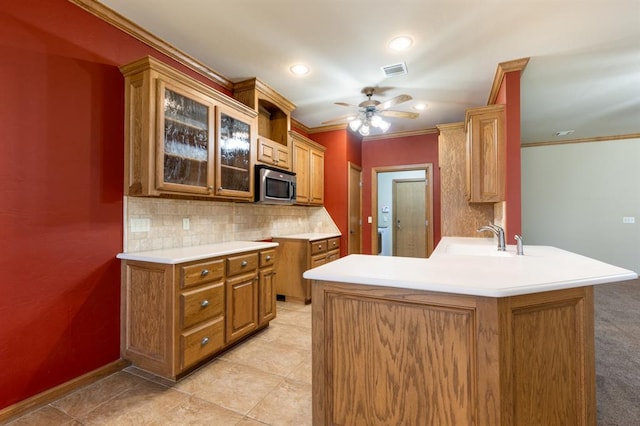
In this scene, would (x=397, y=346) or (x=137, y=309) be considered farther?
(x=137, y=309)

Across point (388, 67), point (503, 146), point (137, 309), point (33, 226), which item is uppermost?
point (388, 67)

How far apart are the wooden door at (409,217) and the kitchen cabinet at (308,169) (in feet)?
8.52

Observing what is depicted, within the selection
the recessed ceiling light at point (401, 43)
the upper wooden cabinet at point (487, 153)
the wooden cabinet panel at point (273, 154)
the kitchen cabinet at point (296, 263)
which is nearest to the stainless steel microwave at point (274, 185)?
the wooden cabinet panel at point (273, 154)

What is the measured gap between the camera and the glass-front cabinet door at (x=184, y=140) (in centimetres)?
213

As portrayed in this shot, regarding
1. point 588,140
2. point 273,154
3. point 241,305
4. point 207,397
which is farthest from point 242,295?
point 588,140

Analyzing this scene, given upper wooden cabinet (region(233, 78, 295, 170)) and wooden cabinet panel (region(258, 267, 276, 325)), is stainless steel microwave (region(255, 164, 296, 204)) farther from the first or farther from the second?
wooden cabinet panel (region(258, 267, 276, 325))

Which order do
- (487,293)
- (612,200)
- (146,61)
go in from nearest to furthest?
1. (487,293)
2. (146,61)
3. (612,200)

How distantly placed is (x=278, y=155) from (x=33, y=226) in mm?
2298

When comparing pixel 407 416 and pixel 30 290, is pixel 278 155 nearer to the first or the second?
pixel 30 290

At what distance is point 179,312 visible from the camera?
1982 mm

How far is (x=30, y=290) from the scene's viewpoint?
1733 millimetres

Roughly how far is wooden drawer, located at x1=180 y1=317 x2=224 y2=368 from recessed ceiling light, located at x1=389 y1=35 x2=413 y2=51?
8.96 ft

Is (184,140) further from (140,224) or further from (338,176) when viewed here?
(338,176)

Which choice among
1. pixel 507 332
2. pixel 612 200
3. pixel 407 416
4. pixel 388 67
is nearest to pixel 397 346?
pixel 407 416
